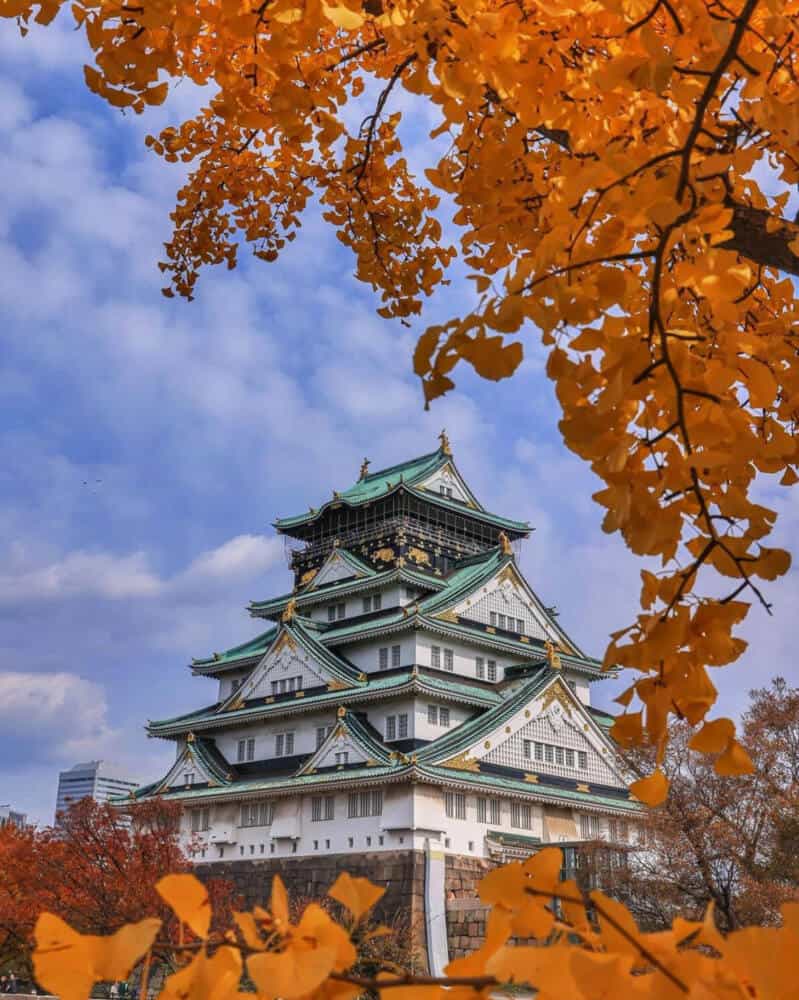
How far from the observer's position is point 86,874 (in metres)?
17.2

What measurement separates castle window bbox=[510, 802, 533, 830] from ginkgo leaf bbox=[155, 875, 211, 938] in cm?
2152

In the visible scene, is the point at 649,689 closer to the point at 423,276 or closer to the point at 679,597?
the point at 679,597

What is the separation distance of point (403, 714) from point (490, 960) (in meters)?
22.0

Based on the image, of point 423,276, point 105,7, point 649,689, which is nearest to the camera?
point 649,689

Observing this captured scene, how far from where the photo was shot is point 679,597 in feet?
5.32

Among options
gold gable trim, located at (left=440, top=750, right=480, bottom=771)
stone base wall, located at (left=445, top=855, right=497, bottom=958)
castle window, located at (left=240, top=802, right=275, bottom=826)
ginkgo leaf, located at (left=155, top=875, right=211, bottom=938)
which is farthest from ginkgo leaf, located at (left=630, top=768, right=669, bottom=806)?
castle window, located at (left=240, top=802, right=275, bottom=826)

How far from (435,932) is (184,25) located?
19009mm

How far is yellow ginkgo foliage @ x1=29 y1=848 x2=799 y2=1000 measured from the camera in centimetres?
87

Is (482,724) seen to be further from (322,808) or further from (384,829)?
(322,808)

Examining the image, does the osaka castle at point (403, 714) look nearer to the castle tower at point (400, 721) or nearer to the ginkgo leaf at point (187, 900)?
the castle tower at point (400, 721)

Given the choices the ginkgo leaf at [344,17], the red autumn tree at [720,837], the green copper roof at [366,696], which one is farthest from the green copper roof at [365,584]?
the ginkgo leaf at [344,17]

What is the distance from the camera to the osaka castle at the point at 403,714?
67.7 feet

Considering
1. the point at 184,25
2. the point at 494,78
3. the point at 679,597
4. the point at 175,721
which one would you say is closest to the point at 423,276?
the point at 184,25

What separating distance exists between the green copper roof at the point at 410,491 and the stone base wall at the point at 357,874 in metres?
10.5
